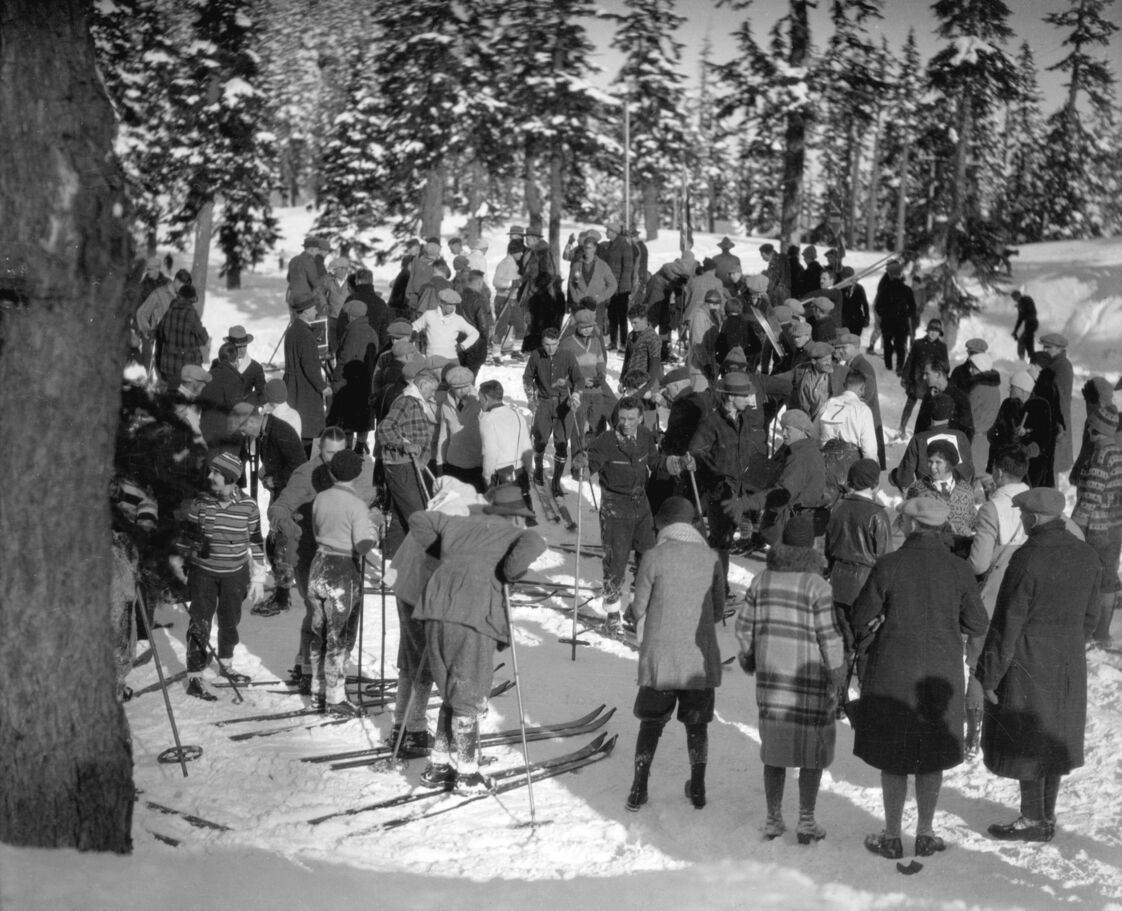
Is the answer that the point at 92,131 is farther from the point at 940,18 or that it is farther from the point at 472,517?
the point at 940,18

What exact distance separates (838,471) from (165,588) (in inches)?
219

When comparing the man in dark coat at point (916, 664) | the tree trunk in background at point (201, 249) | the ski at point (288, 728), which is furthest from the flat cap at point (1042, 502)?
the tree trunk in background at point (201, 249)

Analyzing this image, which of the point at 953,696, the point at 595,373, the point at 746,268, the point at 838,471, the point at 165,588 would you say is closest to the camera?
the point at 953,696

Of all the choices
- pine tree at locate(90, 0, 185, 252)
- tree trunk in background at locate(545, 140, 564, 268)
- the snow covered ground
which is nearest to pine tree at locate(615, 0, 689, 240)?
tree trunk in background at locate(545, 140, 564, 268)

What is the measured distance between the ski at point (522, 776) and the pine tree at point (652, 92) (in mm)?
24529

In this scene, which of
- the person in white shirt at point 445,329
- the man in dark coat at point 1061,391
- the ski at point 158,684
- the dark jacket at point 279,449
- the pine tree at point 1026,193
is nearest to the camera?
the ski at point 158,684

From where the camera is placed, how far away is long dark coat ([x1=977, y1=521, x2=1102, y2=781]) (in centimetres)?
667

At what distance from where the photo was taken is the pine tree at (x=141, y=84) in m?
7.35

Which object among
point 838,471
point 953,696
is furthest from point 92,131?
point 838,471

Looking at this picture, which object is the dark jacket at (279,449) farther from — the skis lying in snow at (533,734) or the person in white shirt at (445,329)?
the skis lying in snow at (533,734)

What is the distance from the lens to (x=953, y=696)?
6.51 meters

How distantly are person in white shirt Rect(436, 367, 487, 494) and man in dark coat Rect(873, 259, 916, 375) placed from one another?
28.4 ft

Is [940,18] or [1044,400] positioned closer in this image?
[1044,400]

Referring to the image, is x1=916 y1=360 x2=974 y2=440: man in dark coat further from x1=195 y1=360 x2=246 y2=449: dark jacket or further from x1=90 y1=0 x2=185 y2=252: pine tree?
x1=90 y1=0 x2=185 y2=252: pine tree
